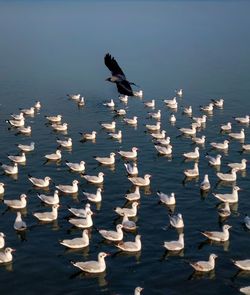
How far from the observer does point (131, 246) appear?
101ft

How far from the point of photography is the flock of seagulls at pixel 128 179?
29375mm

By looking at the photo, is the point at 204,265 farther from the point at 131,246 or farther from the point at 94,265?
the point at 94,265

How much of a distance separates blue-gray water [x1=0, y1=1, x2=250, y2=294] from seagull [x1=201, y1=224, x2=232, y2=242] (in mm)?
477

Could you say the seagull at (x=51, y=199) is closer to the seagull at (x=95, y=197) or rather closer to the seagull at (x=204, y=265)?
the seagull at (x=95, y=197)

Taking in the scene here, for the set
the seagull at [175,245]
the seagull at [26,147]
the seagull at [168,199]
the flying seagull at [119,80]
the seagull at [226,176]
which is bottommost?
the seagull at [175,245]

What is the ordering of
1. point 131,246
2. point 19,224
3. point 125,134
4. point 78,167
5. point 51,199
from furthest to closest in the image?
1. point 125,134
2. point 78,167
3. point 51,199
4. point 19,224
5. point 131,246

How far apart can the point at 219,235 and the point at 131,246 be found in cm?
502

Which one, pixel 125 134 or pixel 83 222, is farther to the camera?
pixel 125 134

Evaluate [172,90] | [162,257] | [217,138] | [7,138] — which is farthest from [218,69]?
[162,257]

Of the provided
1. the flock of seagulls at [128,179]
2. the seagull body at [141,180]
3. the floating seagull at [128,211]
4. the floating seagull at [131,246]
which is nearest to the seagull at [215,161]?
the flock of seagulls at [128,179]

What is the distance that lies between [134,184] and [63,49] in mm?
62003

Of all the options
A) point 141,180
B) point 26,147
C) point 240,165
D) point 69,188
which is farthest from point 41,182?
point 240,165

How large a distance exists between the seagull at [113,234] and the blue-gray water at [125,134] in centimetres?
49

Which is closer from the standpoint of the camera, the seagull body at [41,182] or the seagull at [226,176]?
the seagull body at [41,182]
